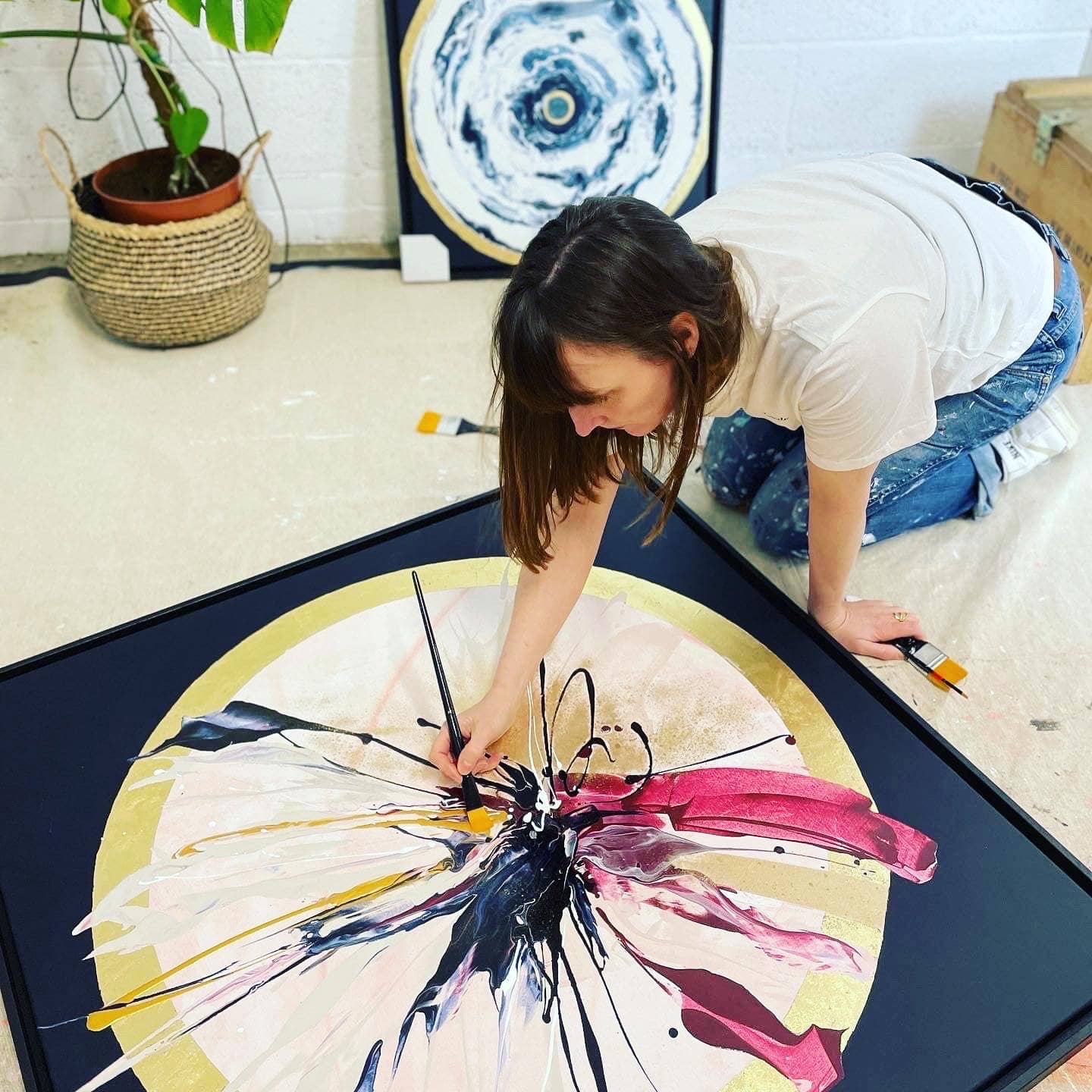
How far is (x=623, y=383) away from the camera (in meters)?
1.01

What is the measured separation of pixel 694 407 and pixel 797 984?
616mm

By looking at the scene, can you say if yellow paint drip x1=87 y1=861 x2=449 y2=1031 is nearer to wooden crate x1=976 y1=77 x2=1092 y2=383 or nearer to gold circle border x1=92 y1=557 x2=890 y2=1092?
gold circle border x1=92 y1=557 x2=890 y2=1092

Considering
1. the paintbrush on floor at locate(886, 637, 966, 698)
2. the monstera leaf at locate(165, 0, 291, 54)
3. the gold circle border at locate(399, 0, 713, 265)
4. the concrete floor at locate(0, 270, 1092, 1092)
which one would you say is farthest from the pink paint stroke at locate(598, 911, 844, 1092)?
the gold circle border at locate(399, 0, 713, 265)

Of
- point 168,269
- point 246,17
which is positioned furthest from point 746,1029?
point 168,269

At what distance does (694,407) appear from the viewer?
1099mm

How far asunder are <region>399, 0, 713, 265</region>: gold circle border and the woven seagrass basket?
0.33 m

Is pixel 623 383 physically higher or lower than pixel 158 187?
higher

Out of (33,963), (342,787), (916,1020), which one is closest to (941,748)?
(916,1020)

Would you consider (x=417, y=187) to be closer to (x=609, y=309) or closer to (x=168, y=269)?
(x=168, y=269)

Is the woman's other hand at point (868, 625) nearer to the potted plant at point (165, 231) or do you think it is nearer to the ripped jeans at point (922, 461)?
the ripped jeans at point (922, 461)

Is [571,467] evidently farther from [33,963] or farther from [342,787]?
[33,963]

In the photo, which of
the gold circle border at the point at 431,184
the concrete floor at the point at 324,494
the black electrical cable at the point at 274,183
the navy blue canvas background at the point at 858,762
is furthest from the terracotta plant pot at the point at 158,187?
the navy blue canvas background at the point at 858,762

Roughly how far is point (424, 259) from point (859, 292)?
58.4 inches

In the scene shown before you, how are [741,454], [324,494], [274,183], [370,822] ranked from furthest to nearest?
[274,183], [324,494], [741,454], [370,822]
